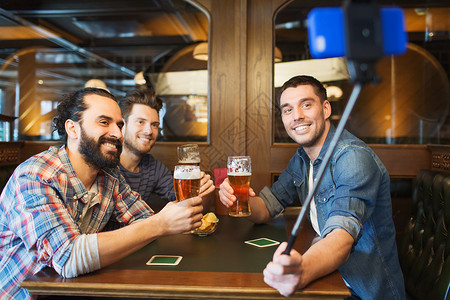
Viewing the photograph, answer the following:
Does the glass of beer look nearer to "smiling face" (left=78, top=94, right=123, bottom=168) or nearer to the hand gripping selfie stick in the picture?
"smiling face" (left=78, top=94, right=123, bottom=168)

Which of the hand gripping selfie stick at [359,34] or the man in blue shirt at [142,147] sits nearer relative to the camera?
the hand gripping selfie stick at [359,34]

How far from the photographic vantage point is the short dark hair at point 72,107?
1784 millimetres

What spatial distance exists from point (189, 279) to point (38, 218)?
0.58m

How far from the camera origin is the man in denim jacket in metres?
1.21

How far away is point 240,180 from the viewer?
68.5 inches

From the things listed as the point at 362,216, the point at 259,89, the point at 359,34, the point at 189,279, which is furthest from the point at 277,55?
the point at 359,34

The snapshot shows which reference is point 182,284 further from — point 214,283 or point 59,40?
point 59,40

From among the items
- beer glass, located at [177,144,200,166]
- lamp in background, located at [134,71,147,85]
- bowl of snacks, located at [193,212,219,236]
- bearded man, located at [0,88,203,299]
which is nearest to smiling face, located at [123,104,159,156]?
beer glass, located at [177,144,200,166]

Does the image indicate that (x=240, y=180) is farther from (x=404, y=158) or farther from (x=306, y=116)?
(x=404, y=158)

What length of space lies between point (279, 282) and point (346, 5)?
77cm

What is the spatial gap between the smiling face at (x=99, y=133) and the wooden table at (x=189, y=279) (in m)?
0.47

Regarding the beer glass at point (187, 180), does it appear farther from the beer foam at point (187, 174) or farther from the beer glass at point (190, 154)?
the beer glass at point (190, 154)

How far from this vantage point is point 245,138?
312 cm

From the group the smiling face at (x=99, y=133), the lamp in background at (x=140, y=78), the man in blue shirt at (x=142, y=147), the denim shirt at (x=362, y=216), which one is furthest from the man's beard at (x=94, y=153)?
the lamp in background at (x=140, y=78)
